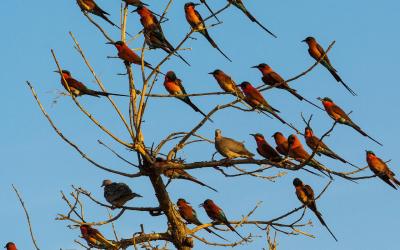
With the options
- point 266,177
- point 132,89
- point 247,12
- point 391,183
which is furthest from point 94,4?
point 391,183

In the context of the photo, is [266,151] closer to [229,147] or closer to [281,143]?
[229,147]

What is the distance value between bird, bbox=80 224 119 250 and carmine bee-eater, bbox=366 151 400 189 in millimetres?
2532

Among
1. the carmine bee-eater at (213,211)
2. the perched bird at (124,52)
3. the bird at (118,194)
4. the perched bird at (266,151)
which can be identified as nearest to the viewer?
the perched bird at (124,52)

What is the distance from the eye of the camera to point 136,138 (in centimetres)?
615

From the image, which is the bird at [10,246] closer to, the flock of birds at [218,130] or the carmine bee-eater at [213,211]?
the flock of birds at [218,130]

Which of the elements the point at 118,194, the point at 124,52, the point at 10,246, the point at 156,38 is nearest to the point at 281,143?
the point at 156,38

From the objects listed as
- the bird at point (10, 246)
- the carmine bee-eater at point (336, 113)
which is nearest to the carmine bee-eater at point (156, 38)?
the carmine bee-eater at point (336, 113)

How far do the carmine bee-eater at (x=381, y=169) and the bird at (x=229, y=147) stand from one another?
4.18 feet

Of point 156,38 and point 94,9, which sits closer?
point 156,38

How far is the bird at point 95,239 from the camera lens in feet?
21.6

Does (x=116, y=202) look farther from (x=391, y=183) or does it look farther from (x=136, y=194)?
(x=391, y=183)

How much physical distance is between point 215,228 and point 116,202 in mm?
2393

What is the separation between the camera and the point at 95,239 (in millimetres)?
7441

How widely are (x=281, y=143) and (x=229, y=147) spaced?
73 centimetres
